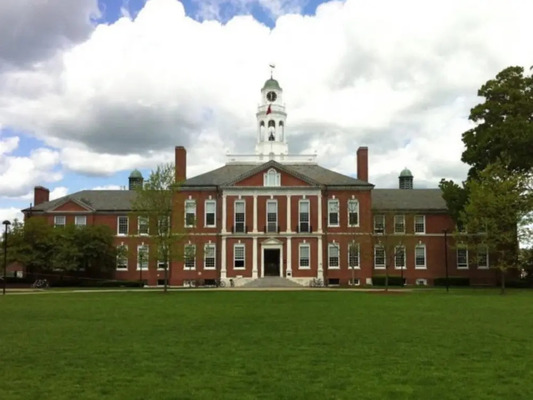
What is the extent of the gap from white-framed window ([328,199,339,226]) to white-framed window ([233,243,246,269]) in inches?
324

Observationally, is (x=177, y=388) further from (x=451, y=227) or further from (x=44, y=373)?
(x=451, y=227)

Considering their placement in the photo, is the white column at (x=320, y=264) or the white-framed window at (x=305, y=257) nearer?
the white column at (x=320, y=264)

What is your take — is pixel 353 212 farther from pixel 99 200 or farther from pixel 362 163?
pixel 99 200

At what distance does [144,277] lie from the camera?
2335 inches

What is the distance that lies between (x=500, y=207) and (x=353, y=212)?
18763 millimetres

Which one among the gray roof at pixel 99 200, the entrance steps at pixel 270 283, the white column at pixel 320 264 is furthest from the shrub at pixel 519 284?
the gray roof at pixel 99 200

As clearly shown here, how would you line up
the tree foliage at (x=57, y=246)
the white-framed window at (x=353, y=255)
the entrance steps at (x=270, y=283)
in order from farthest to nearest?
the tree foliage at (x=57, y=246), the entrance steps at (x=270, y=283), the white-framed window at (x=353, y=255)

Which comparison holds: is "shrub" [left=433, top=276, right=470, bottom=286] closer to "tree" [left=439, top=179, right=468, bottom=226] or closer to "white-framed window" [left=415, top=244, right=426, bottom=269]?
"white-framed window" [left=415, top=244, right=426, bottom=269]

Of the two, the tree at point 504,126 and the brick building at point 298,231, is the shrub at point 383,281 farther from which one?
the tree at point 504,126

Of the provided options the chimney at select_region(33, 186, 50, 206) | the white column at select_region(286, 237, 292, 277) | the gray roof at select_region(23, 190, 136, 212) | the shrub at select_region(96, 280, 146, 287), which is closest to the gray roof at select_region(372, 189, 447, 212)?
the white column at select_region(286, 237, 292, 277)

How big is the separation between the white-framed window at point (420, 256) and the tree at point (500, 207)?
62.8ft

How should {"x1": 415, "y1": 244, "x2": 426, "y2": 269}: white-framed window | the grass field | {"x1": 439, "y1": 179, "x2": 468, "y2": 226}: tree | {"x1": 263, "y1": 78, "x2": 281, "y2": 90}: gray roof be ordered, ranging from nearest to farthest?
the grass field
{"x1": 439, "y1": 179, "x2": 468, "y2": 226}: tree
{"x1": 415, "y1": 244, "x2": 426, "y2": 269}: white-framed window
{"x1": 263, "y1": 78, "x2": 281, "y2": 90}: gray roof

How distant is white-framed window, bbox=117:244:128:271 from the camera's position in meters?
55.0

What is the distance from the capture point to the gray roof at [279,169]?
2184 inches
